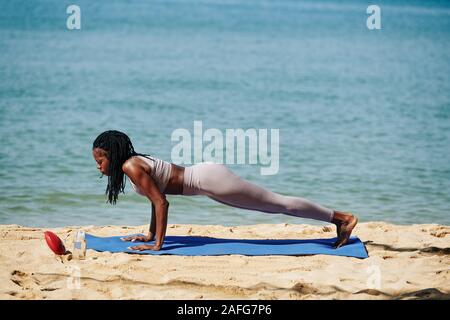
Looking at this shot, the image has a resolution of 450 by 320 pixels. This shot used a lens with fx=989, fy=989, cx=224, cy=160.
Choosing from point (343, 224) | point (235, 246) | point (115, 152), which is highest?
point (115, 152)

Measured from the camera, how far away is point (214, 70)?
19.7m

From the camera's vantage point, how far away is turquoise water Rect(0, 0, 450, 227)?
9812 millimetres

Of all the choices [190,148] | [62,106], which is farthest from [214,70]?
[190,148]

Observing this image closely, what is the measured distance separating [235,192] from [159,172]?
21.0 inches

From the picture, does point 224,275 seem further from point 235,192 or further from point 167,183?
point 167,183

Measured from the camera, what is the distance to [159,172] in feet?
22.0

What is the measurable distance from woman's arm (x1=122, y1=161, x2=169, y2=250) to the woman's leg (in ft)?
1.02

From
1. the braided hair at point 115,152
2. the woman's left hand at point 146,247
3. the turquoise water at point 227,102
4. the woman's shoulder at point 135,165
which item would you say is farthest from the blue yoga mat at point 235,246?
the turquoise water at point 227,102

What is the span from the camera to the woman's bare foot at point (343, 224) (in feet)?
22.5

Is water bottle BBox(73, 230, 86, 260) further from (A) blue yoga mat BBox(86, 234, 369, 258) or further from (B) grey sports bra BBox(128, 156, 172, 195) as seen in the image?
(B) grey sports bra BBox(128, 156, 172, 195)

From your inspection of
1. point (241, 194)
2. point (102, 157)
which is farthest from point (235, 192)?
point (102, 157)

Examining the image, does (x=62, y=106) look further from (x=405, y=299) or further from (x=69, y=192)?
(x=405, y=299)

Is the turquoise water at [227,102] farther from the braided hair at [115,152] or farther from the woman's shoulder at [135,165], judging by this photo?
the woman's shoulder at [135,165]
